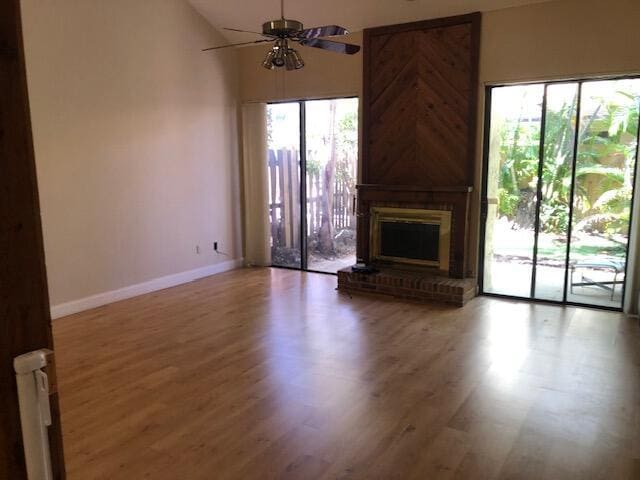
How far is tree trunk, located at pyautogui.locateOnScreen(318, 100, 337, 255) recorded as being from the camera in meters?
6.89

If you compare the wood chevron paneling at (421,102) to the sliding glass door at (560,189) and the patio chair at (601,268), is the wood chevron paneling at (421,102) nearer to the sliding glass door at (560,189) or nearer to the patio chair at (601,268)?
the sliding glass door at (560,189)

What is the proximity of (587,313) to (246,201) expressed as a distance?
4565mm

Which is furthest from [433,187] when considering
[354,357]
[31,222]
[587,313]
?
[31,222]

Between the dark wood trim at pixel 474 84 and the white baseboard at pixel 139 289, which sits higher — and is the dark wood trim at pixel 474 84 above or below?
above

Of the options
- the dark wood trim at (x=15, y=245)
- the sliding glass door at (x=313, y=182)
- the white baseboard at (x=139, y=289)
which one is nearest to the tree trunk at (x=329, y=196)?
the sliding glass door at (x=313, y=182)

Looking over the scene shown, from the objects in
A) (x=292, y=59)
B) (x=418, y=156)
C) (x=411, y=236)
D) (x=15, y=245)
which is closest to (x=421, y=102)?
(x=418, y=156)

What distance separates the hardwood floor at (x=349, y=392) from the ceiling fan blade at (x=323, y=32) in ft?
7.98

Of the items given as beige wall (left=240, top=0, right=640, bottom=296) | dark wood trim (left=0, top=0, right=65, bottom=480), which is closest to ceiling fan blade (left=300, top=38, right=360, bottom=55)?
beige wall (left=240, top=0, right=640, bottom=296)

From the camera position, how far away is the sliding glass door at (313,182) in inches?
271

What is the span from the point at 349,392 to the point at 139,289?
3.45 meters

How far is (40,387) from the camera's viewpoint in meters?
1.16

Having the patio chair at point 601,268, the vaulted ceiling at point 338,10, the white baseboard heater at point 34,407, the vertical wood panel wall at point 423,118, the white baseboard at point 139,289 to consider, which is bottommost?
the white baseboard at point 139,289

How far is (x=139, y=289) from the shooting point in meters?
5.90

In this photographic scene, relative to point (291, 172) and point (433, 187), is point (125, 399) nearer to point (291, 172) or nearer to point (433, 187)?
point (433, 187)
